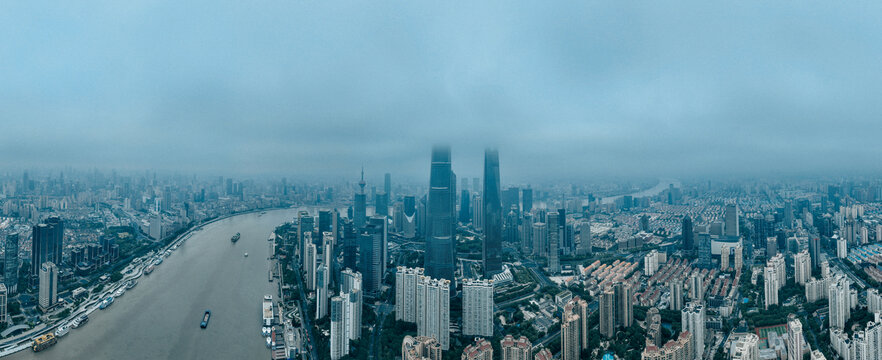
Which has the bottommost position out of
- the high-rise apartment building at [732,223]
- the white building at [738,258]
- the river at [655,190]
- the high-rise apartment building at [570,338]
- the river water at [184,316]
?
the river water at [184,316]

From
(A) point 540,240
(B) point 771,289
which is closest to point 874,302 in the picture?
(B) point 771,289

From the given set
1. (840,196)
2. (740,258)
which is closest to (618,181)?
(840,196)

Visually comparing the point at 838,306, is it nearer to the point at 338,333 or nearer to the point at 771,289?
the point at 771,289

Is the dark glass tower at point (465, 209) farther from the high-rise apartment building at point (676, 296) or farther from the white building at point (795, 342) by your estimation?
the white building at point (795, 342)

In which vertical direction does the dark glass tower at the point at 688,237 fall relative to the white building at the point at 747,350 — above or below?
above

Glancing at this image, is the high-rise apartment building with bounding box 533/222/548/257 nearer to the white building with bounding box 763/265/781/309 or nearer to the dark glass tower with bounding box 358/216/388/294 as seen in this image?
the dark glass tower with bounding box 358/216/388/294

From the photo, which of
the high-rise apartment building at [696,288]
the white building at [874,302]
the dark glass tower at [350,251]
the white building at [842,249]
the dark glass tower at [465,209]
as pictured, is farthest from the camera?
the dark glass tower at [465,209]

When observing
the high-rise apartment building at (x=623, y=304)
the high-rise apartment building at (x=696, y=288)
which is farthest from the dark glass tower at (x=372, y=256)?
the high-rise apartment building at (x=696, y=288)

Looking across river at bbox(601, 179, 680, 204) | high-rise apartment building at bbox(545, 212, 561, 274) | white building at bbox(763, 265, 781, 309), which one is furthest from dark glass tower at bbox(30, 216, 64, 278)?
river at bbox(601, 179, 680, 204)
